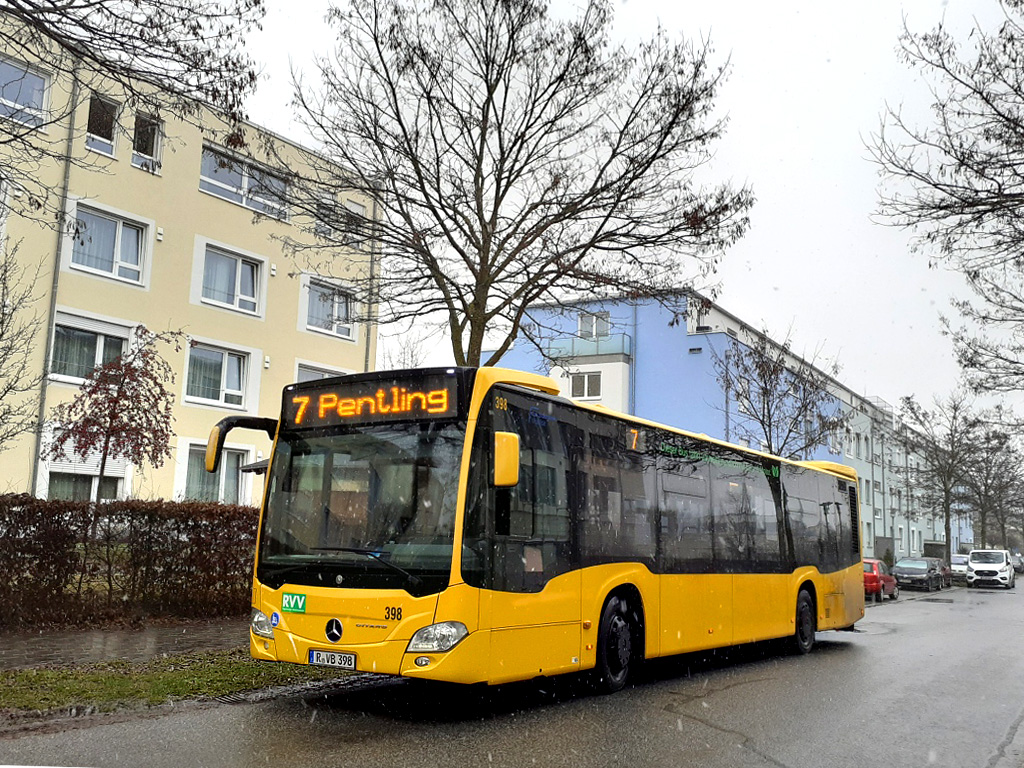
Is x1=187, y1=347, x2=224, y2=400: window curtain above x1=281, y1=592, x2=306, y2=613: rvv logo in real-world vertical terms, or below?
above

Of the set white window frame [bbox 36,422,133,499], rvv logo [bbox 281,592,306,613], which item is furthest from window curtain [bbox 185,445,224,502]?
rvv logo [bbox 281,592,306,613]

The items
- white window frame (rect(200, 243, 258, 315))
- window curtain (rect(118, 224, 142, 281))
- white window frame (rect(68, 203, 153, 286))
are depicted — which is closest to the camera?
white window frame (rect(68, 203, 153, 286))

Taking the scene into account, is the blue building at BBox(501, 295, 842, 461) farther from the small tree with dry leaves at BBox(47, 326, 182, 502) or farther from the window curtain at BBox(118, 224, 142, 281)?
the small tree with dry leaves at BBox(47, 326, 182, 502)

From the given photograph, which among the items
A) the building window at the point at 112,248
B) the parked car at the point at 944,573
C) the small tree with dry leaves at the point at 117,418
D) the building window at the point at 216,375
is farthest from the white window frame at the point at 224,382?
the parked car at the point at 944,573

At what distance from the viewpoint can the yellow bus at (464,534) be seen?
24.6ft

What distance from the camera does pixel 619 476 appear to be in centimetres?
976

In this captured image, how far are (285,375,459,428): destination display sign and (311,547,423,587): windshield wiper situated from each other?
3.72 feet

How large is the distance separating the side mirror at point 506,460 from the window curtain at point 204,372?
21.1 metres

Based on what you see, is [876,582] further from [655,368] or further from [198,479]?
[198,479]

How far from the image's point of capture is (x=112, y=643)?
10.9 metres

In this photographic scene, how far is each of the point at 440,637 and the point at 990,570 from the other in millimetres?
45176

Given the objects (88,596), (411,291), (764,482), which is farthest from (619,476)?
(88,596)

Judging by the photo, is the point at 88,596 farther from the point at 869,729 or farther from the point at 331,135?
the point at 869,729

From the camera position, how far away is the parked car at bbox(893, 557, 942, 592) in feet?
128
